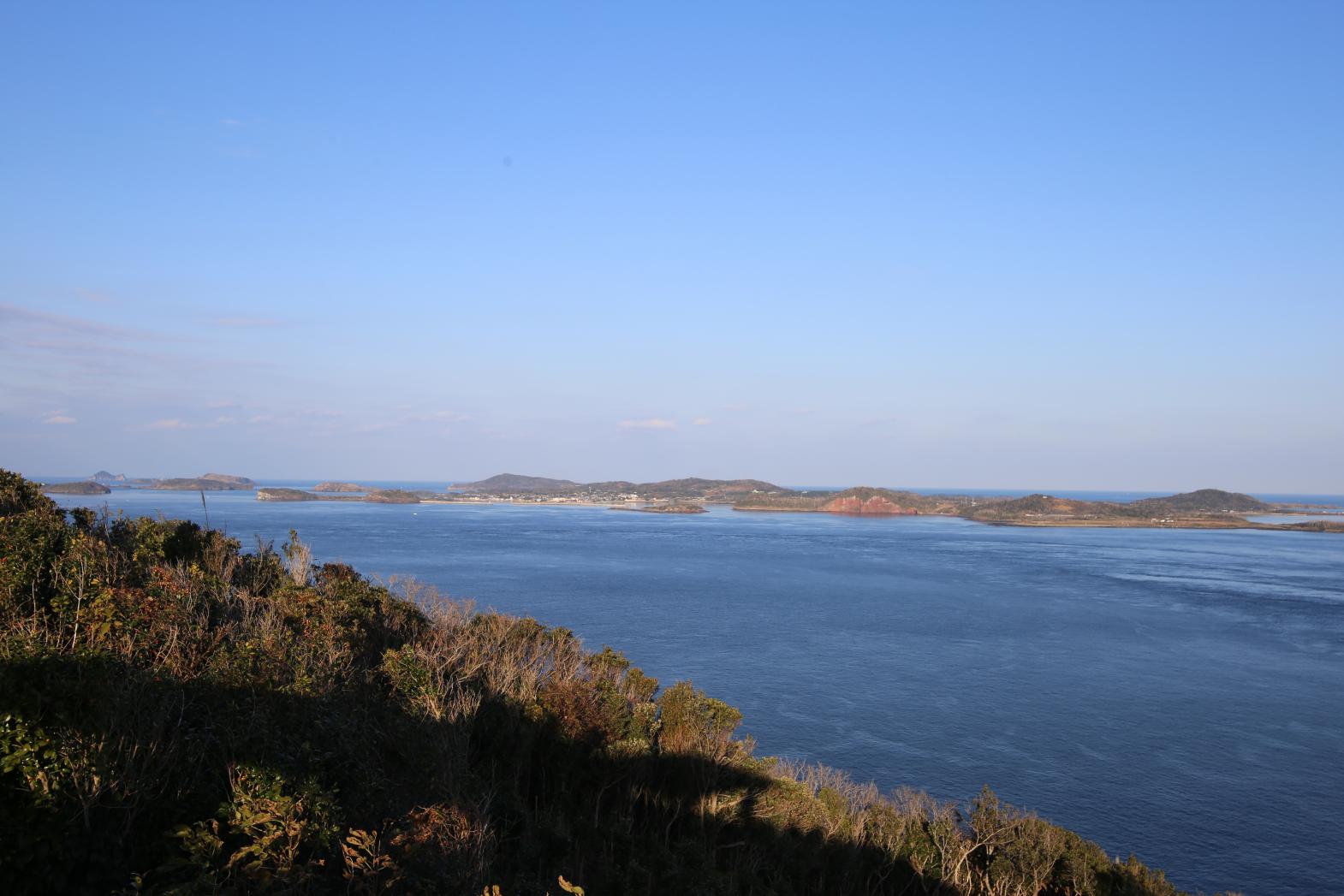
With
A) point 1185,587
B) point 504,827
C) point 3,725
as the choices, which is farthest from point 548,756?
point 1185,587

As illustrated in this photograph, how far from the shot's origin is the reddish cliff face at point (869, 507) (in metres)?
168

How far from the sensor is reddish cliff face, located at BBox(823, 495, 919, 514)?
552 ft

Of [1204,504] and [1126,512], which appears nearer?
[1126,512]

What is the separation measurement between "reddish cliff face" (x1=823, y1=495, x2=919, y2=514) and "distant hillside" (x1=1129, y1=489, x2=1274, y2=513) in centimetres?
4279

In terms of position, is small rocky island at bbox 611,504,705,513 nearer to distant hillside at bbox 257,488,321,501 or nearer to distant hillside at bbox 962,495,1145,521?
distant hillside at bbox 962,495,1145,521

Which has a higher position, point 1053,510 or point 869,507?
point 1053,510

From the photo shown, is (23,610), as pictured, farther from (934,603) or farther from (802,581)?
(802,581)

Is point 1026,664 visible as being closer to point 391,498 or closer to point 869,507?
point 869,507

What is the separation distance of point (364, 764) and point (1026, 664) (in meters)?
33.0

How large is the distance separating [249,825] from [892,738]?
2242cm

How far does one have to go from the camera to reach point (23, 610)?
9.94m

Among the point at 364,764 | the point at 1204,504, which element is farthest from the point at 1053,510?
the point at 364,764

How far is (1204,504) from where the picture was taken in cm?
16925

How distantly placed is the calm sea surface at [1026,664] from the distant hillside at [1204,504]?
3198 inches
